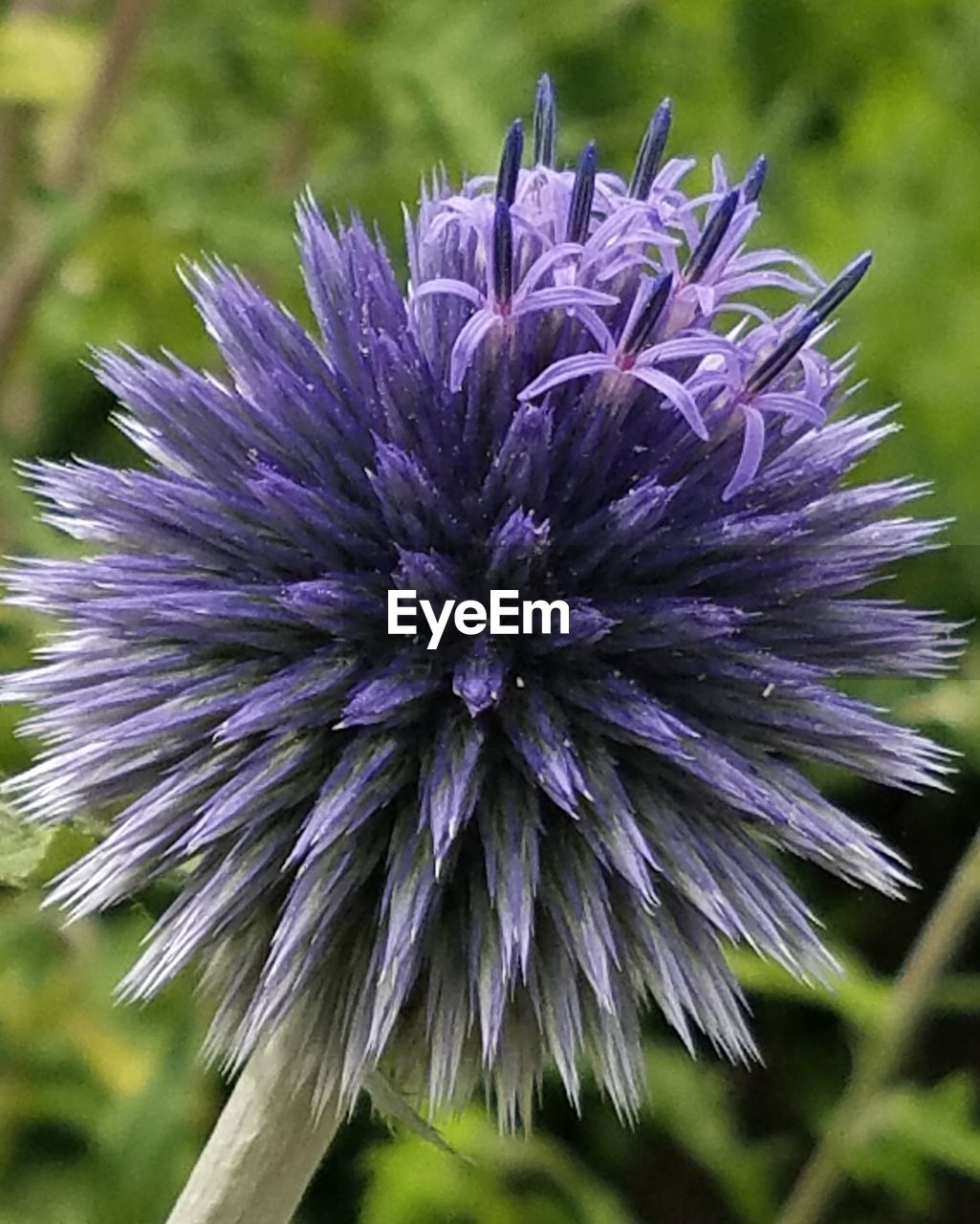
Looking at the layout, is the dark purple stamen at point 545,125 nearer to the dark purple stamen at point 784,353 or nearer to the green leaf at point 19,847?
the dark purple stamen at point 784,353

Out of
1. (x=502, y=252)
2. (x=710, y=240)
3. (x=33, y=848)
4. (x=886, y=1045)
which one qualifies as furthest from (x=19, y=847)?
(x=886, y=1045)

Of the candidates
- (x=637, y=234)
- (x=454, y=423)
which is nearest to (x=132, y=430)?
(x=454, y=423)

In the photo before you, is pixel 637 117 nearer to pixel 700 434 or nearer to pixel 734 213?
pixel 734 213

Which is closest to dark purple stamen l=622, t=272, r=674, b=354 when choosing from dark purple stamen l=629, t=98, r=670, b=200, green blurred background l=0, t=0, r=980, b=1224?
dark purple stamen l=629, t=98, r=670, b=200

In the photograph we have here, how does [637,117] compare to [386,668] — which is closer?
[386,668]

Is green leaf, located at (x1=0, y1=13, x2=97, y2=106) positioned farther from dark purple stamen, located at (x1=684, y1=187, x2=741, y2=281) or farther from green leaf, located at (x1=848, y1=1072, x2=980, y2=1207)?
green leaf, located at (x1=848, y1=1072, x2=980, y2=1207)

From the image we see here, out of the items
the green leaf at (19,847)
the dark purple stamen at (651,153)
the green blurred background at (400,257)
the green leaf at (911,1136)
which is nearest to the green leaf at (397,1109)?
the green leaf at (19,847)

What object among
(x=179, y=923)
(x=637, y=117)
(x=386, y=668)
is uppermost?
(x=637, y=117)
